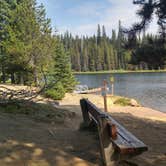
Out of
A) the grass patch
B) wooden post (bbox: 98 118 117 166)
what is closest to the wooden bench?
wooden post (bbox: 98 118 117 166)

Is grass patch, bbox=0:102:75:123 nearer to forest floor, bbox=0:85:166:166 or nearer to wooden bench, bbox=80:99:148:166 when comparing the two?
forest floor, bbox=0:85:166:166

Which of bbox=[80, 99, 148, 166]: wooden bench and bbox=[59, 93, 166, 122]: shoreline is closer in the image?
bbox=[80, 99, 148, 166]: wooden bench

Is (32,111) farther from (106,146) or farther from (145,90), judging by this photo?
(145,90)

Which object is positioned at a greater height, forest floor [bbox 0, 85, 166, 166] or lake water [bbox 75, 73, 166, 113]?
forest floor [bbox 0, 85, 166, 166]

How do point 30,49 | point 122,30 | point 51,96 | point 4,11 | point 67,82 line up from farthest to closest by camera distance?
1. point 67,82
2. point 4,11
3. point 30,49
4. point 51,96
5. point 122,30

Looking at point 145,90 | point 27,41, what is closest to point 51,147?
point 27,41

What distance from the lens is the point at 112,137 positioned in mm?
4555

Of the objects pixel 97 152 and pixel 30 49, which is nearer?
pixel 97 152

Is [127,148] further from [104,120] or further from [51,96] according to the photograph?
[51,96]

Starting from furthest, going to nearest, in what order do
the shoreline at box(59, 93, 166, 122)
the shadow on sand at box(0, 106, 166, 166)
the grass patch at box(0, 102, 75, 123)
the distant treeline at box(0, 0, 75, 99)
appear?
the distant treeline at box(0, 0, 75, 99) < the shoreline at box(59, 93, 166, 122) < the grass patch at box(0, 102, 75, 123) < the shadow on sand at box(0, 106, 166, 166)

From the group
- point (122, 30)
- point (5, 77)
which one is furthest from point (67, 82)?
point (122, 30)

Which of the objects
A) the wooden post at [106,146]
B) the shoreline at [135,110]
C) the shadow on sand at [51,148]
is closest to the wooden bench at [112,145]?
the wooden post at [106,146]

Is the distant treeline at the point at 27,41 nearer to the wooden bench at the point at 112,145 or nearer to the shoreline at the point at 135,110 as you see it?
the shoreline at the point at 135,110

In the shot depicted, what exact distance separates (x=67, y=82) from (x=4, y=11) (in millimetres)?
8741
